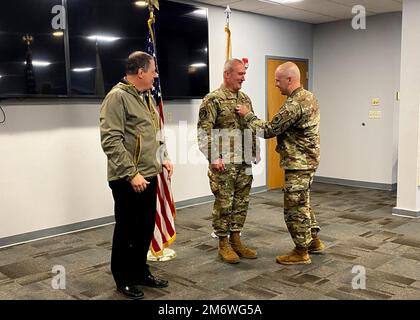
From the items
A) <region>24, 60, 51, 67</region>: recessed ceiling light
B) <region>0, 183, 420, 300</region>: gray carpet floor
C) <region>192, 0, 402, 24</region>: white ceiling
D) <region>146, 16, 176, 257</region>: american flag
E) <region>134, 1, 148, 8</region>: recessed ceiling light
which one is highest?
<region>192, 0, 402, 24</region>: white ceiling

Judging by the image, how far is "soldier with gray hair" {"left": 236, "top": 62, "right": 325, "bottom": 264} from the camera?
320cm

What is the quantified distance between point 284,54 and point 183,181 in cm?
266

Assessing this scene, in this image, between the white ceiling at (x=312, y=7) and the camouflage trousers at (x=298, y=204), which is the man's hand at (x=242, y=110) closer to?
the camouflage trousers at (x=298, y=204)

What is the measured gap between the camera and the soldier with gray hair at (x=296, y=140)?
126 inches

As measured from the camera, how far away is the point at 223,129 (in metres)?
3.41

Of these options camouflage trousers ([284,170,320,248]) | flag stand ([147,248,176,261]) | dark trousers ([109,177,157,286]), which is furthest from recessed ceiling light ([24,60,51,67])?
camouflage trousers ([284,170,320,248])

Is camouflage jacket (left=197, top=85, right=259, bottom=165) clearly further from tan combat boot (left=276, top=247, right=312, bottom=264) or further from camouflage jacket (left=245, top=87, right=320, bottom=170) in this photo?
tan combat boot (left=276, top=247, right=312, bottom=264)

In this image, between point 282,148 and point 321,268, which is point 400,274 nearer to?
point 321,268

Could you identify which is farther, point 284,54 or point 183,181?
point 284,54

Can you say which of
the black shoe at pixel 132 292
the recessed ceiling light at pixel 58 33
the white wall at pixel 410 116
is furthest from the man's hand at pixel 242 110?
the white wall at pixel 410 116

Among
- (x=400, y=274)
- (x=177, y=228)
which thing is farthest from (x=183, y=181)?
(x=400, y=274)

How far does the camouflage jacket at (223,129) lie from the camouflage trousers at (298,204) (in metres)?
0.42

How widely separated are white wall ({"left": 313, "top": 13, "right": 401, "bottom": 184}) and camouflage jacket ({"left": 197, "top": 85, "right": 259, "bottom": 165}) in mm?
3783
